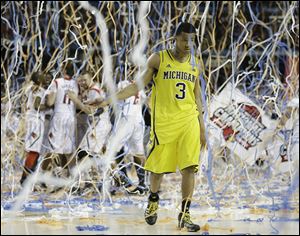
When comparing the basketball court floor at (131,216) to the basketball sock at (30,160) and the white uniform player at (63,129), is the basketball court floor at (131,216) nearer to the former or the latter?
the basketball sock at (30,160)

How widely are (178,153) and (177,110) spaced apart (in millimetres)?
187

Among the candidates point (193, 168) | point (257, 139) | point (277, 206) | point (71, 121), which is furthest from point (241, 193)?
point (193, 168)

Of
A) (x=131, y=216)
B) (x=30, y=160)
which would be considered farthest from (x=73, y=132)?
(x=131, y=216)

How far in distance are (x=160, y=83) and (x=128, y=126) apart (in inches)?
102

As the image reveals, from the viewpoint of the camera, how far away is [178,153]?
2.90 meters

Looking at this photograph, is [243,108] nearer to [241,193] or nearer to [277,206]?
[277,206]

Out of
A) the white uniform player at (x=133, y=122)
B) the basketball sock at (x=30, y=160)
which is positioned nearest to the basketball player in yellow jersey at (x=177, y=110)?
the white uniform player at (x=133, y=122)

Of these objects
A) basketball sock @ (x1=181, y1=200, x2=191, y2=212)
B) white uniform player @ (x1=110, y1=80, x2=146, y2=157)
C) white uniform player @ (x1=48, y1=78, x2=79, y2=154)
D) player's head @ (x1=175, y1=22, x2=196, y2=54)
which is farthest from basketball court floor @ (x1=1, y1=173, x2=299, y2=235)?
player's head @ (x1=175, y1=22, x2=196, y2=54)

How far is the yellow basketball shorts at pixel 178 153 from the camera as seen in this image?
2842 millimetres

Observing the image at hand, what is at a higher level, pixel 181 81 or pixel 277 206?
pixel 181 81

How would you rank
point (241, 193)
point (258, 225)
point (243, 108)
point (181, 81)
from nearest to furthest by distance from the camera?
point (181, 81), point (243, 108), point (258, 225), point (241, 193)

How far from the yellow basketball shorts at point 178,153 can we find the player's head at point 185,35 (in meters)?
0.29

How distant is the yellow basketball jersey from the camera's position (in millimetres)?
2738

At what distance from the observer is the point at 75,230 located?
222 inches
